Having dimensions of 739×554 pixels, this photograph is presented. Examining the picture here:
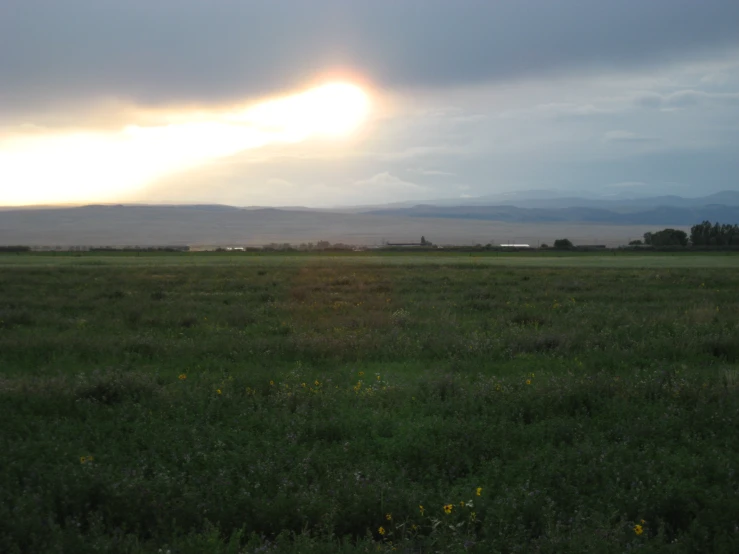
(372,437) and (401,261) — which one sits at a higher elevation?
(401,261)

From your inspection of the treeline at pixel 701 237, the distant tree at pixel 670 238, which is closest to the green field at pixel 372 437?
the treeline at pixel 701 237

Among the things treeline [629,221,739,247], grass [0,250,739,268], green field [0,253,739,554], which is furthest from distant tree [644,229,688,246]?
green field [0,253,739,554]

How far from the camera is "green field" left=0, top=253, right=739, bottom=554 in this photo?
215 inches

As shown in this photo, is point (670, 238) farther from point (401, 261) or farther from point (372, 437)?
point (372, 437)

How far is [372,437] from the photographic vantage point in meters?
7.46

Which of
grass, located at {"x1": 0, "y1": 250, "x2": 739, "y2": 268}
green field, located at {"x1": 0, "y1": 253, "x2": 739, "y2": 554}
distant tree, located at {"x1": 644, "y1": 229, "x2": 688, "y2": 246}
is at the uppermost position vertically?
distant tree, located at {"x1": 644, "y1": 229, "x2": 688, "y2": 246}

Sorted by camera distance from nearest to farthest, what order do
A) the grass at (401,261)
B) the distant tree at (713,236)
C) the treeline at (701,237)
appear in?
the grass at (401,261) < the distant tree at (713,236) < the treeline at (701,237)

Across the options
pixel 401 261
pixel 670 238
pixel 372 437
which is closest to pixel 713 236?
pixel 670 238

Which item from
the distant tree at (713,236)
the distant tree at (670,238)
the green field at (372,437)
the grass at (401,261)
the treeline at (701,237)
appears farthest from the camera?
the distant tree at (670,238)

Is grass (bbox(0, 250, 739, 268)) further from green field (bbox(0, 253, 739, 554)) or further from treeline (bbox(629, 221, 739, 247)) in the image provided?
green field (bbox(0, 253, 739, 554))

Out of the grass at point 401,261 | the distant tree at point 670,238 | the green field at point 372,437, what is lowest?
the green field at point 372,437

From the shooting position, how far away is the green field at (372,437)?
17.9 ft

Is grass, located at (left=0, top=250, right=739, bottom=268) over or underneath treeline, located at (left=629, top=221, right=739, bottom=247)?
underneath

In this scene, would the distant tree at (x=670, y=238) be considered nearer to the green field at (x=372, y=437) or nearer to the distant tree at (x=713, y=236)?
the distant tree at (x=713, y=236)
